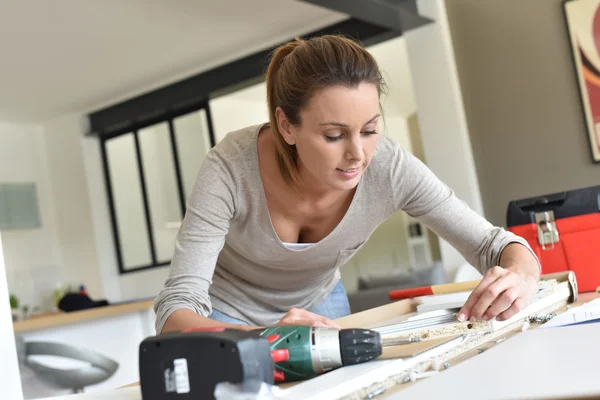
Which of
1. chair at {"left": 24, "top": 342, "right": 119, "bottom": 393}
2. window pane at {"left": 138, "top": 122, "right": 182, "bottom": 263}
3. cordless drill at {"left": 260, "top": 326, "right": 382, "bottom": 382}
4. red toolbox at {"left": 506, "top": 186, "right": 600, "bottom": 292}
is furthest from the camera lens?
window pane at {"left": 138, "top": 122, "right": 182, "bottom": 263}

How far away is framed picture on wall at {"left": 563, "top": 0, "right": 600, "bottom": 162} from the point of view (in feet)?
14.9

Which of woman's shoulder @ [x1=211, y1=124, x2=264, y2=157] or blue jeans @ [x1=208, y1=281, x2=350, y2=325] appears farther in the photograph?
blue jeans @ [x1=208, y1=281, x2=350, y2=325]

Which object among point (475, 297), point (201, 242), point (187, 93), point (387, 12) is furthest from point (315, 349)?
point (187, 93)

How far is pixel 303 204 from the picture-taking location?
5.43 feet

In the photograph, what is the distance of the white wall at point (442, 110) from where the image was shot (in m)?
4.88

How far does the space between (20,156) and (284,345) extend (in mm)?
7217

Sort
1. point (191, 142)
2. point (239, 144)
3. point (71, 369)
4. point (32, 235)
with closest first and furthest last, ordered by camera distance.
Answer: point (239, 144)
point (71, 369)
point (191, 142)
point (32, 235)

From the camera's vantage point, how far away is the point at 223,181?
5.04ft

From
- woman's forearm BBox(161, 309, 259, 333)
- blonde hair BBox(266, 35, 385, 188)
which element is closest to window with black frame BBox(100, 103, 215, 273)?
blonde hair BBox(266, 35, 385, 188)

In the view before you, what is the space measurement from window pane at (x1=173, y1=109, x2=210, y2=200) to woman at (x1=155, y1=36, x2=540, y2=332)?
5.11m

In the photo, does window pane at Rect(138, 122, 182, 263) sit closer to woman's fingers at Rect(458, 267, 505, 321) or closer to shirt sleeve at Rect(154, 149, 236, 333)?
shirt sleeve at Rect(154, 149, 236, 333)

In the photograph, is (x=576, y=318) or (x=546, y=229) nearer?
(x=576, y=318)

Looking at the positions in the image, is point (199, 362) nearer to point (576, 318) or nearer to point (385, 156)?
point (576, 318)

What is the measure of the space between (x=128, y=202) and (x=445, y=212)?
20.0 feet
